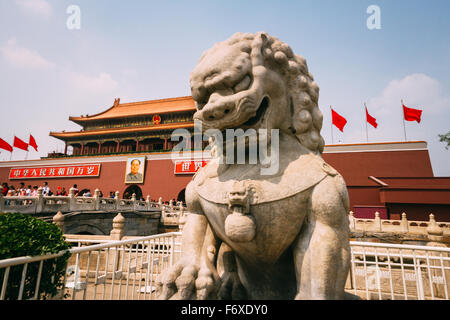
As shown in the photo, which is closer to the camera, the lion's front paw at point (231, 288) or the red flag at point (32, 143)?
the lion's front paw at point (231, 288)

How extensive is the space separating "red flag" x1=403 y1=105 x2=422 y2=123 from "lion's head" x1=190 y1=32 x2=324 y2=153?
1625 cm

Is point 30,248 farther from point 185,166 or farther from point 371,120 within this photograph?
point 371,120

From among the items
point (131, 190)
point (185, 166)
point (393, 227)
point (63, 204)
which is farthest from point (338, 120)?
point (131, 190)

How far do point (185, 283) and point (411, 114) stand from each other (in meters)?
17.3

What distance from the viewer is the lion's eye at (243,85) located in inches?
54.3

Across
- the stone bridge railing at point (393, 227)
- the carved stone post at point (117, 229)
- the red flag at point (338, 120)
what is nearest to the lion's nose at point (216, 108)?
the carved stone post at point (117, 229)

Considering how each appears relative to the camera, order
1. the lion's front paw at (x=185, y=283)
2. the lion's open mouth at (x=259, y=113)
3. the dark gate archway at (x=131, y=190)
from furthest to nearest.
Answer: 1. the dark gate archway at (x=131, y=190)
2. the lion's open mouth at (x=259, y=113)
3. the lion's front paw at (x=185, y=283)

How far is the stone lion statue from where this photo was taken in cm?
127

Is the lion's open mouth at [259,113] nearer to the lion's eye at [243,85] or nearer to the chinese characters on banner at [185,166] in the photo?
the lion's eye at [243,85]

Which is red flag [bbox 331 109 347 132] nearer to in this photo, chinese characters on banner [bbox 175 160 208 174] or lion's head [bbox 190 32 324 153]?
chinese characters on banner [bbox 175 160 208 174]

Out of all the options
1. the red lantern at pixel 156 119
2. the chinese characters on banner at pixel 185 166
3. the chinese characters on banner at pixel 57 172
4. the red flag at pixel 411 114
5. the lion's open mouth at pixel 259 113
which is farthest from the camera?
the red lantern at pixel 156 119

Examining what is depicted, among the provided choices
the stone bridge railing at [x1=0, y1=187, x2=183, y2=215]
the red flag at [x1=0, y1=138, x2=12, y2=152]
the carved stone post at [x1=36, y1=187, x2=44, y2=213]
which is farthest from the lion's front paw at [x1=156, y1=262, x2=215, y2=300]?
the red flag at [x1=0, y1=138, x2=12, y2=152]
